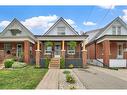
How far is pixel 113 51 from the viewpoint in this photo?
35000mm

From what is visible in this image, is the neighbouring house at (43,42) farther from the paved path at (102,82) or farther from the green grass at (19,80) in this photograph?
the paved path at (102,82)

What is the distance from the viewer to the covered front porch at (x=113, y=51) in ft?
103

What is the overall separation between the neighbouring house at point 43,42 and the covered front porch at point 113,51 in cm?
269

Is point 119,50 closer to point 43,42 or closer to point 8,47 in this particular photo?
point 43,42

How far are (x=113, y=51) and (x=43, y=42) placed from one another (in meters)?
8.78

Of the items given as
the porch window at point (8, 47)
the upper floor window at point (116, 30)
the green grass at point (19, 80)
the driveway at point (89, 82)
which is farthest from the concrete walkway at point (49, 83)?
the porch window at point (8, 47)

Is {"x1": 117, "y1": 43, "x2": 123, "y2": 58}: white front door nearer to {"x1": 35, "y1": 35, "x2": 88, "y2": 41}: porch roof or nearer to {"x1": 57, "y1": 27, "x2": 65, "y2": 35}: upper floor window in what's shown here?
{"x1": 35, "y1": 35, "x2": 88, "y2": 41}: porch roof

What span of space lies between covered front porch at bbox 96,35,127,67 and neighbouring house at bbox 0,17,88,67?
106 inches

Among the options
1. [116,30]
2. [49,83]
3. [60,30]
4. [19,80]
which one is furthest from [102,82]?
[60,30]

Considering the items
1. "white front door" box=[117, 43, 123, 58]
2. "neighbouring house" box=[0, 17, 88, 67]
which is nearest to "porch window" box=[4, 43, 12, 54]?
"neighbouring house" box=[0, 17, 88, 67]

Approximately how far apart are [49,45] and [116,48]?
839 cm
